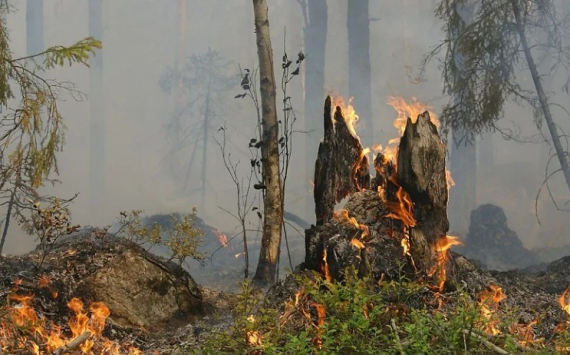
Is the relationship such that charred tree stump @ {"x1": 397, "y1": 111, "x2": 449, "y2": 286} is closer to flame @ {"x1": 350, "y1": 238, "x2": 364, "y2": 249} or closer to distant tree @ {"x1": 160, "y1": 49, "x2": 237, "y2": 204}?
flame @ {"x1": 350, "y1": 238, "x2": 364, "y2": 249}

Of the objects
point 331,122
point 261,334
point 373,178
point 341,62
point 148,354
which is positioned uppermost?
point 341,62

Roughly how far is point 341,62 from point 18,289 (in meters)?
26.2

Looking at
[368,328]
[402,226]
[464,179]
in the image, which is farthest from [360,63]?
[368,328]

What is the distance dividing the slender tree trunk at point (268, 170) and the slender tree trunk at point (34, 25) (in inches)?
887

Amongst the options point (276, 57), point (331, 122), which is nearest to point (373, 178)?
point (331, 122)

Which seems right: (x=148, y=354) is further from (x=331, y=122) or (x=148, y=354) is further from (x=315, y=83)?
(x=315, y=83)

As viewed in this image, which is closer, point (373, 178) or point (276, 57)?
point (373, 178)

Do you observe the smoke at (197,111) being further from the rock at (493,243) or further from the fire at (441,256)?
the fire at (441,256)

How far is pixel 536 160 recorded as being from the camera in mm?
27438

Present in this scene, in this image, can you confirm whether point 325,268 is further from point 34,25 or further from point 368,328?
point 34,25

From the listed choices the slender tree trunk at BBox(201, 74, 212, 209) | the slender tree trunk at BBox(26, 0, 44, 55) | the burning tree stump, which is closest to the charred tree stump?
the burning tree stump

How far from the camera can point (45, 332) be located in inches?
202

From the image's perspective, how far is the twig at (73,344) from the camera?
407cm

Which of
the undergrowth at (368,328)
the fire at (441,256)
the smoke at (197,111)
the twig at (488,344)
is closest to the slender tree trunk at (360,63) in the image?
the smoke at (197,111)
